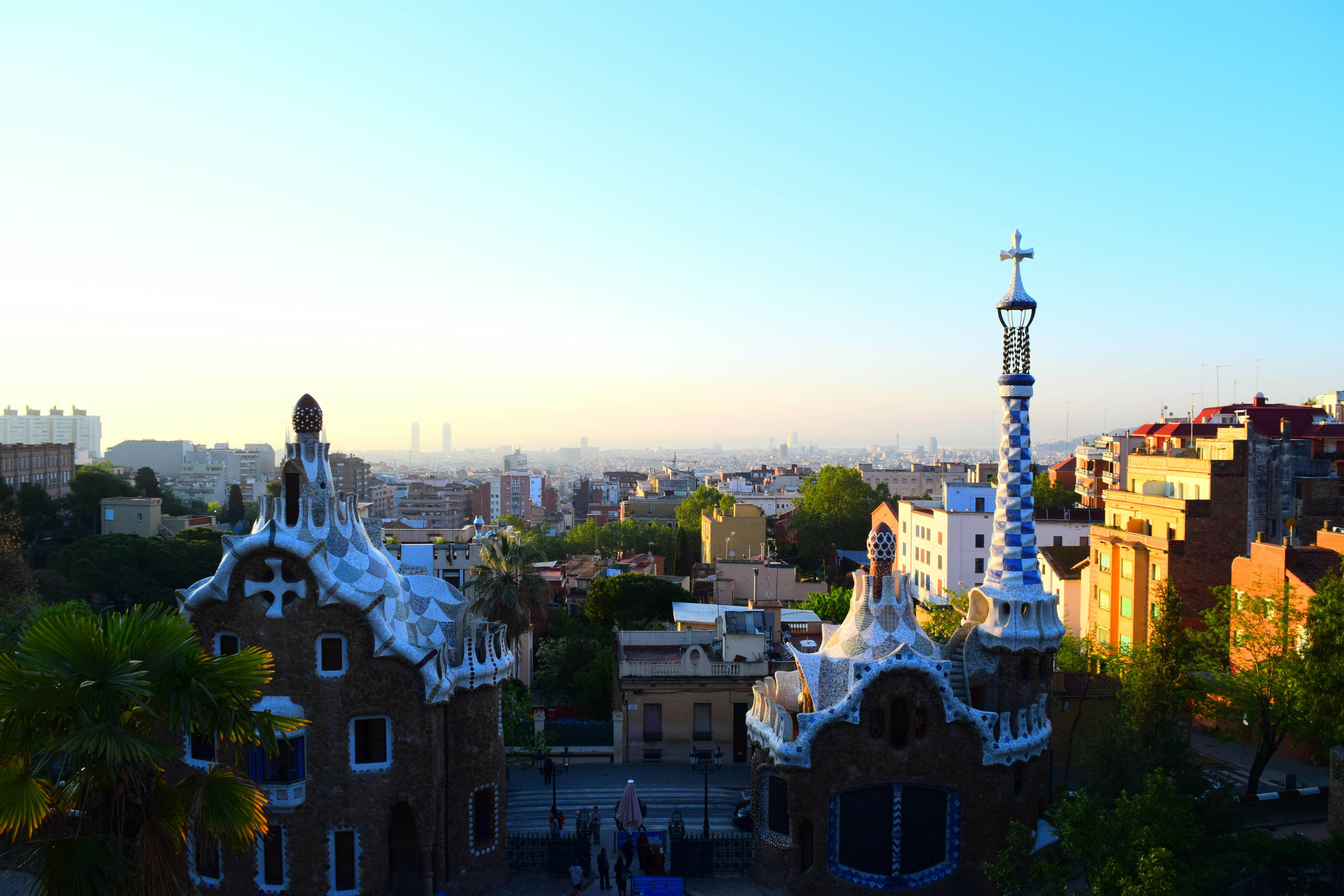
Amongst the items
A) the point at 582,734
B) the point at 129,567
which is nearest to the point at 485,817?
the point at 582,734

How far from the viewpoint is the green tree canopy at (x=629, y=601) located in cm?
5012

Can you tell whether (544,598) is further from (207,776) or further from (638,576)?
(207,776)

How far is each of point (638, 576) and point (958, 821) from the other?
28934mm

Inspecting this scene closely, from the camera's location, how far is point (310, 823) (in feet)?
77.6

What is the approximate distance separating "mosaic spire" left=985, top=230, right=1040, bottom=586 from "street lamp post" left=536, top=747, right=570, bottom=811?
1562 centimetres

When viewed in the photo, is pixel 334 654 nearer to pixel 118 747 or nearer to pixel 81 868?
pixel 118 747

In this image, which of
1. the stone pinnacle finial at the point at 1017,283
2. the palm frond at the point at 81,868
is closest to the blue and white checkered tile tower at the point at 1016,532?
the stone pinnacle finial at the point at 1017,283

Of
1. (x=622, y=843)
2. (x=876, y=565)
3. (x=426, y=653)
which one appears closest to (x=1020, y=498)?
(x=876, y=565)

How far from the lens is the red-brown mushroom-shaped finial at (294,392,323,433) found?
25172 mm

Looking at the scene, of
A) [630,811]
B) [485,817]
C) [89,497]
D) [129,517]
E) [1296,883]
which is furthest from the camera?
[89,497]

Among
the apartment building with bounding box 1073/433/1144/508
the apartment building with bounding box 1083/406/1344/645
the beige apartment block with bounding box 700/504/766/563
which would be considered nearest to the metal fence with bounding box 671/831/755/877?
the apartment building with bounding box 1083/406/1344/645

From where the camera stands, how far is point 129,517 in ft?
238

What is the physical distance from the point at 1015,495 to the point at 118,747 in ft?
75.2

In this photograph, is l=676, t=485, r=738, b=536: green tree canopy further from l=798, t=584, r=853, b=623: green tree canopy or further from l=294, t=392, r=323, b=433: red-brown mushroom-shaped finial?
l=294, t=392, r=323, b=433: red-brown mushroom-shaped finial
